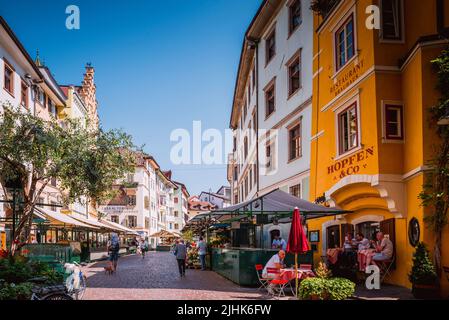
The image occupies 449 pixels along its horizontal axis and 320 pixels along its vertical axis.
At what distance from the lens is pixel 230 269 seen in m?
19.6

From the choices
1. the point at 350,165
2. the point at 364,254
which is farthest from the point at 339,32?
the point at 364,254

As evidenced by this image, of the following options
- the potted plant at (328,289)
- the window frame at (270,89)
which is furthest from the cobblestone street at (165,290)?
the window frame at (270,89)

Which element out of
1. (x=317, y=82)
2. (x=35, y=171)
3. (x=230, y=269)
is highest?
(x=317, y=82)

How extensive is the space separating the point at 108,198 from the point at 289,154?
863 cm

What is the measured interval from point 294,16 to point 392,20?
8.95 meters

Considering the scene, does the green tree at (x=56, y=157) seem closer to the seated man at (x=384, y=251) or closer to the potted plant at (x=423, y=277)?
the seated man at (x=384, y=251)

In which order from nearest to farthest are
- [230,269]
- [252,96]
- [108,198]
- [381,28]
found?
[381,28], [230,269], [108,198], [252,96]

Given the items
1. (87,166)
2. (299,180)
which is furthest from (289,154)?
(87,166)

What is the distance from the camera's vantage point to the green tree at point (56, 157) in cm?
1952

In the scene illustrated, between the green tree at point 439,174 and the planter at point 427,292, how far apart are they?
74 cm

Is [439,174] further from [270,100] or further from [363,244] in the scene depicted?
[270,100]

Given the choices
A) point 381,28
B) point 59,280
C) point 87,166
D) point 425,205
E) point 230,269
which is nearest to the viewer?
point 59,280
